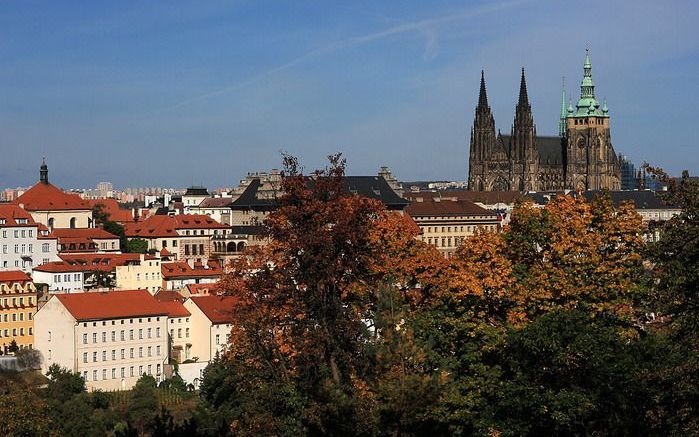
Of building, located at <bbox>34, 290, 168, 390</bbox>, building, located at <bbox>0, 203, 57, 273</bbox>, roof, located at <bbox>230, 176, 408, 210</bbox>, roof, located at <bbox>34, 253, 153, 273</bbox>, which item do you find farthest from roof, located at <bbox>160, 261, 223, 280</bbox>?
roof, located at <bbox>230, 176, 408, 210</bbox>

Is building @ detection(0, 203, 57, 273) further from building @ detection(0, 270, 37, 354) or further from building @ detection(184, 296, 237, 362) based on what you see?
building @ detection(184, 296, 237, 362)

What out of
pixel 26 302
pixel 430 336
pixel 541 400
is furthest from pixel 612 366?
pixel 26 302

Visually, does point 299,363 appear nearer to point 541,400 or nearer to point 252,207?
point 541,400

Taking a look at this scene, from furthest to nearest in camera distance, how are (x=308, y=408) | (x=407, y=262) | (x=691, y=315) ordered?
1. (x=407, y=262)
2. (x=308, y=408)
3. (x=691, y=315)

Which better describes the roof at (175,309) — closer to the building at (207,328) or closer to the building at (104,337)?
the building at (207,328)

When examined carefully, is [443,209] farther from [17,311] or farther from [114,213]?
[17,311]

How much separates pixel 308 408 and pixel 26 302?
60.8m

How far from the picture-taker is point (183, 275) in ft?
346

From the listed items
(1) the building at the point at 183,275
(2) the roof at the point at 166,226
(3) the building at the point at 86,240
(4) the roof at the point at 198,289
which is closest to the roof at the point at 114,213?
(2) the roof at the point at 166,226

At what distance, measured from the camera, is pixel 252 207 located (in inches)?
5349

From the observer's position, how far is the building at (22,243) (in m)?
109

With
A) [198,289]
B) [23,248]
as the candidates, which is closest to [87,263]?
[23,248]

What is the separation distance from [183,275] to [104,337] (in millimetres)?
24288

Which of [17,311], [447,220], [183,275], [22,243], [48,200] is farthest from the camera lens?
[447,220]
